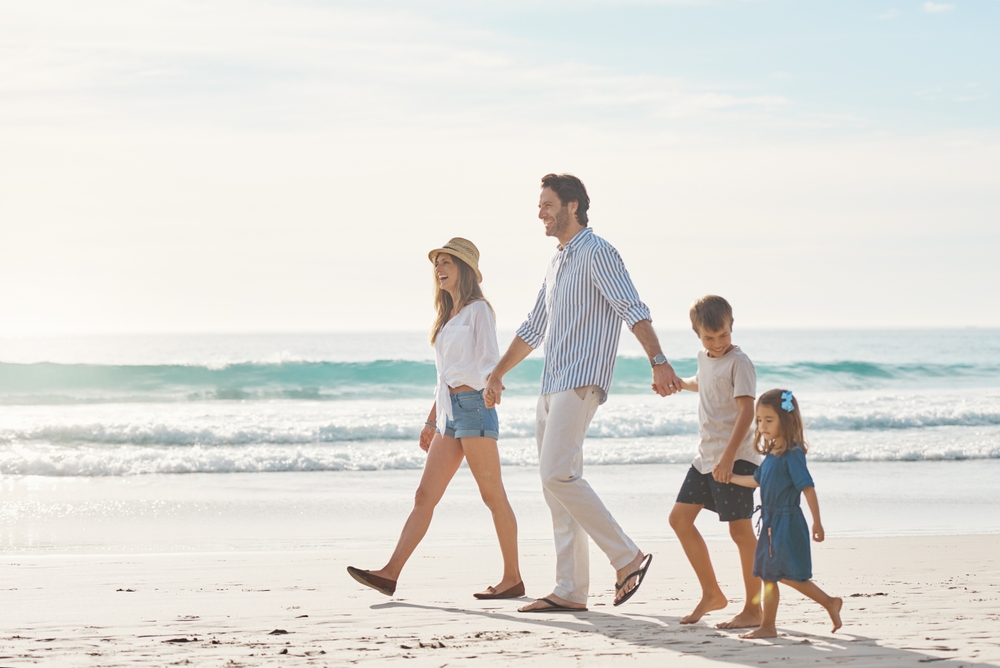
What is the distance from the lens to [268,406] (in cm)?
2128

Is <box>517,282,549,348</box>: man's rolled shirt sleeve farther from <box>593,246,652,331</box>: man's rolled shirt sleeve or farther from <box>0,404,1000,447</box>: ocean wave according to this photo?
<box>0,404,1000,447</box>: ocean wave

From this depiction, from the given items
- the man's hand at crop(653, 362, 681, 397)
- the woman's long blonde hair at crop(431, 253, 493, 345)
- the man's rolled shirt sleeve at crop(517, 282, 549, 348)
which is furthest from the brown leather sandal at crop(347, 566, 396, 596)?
the man's hand at crop(653, 362, 681, 397)

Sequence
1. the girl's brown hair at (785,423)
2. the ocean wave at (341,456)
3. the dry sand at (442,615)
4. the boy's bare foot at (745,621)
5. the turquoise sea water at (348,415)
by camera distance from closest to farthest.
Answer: the dry sand at (442,615) → the girl's brown hair at (785,423) → the boy's bare foot at (745,621) → the ocean wave at (341,456) → the turquoise sea water at (348,415)

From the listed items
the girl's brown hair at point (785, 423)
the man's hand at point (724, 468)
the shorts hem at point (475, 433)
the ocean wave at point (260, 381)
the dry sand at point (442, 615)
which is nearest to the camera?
the dry sand at point (442, 615)

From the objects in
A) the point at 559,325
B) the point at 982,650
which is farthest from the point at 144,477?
the point at 982,650

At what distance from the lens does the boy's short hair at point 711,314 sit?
358 centimetres

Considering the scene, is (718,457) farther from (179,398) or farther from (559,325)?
→ (179,398)

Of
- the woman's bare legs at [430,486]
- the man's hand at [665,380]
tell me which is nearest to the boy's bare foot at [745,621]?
the man's hand at [665,380]

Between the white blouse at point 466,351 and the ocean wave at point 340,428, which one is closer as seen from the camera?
A: the white blouse at point 466,351

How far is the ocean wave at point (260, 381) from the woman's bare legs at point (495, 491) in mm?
18489

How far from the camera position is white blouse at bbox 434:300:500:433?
4406 millimetres

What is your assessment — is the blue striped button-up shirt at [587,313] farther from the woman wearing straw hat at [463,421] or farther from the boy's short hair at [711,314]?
the woman wearing straw hat at [463,421]

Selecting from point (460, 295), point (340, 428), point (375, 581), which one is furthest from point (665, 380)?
point (340, 428)

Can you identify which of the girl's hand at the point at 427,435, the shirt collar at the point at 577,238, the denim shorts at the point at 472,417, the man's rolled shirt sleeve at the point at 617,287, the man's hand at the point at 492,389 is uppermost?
the shirt collar at the point at 577,238
